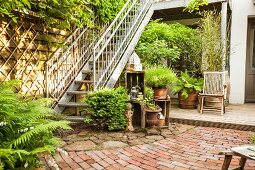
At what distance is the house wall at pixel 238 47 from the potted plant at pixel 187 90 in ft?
4.65

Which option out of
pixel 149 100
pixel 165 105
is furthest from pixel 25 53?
pixel 165 105

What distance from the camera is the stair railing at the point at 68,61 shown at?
537 cm

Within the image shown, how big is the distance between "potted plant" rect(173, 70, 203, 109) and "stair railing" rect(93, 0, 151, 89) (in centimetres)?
164

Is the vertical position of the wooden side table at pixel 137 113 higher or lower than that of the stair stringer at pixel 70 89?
lower

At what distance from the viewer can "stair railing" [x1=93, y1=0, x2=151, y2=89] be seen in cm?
531

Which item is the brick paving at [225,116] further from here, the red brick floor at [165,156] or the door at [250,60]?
the door at [250,60]

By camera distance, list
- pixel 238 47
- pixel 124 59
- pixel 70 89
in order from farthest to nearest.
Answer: pixel 238 47 → pixel 124 59 → pixel 70 89

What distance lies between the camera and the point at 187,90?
6289 mm

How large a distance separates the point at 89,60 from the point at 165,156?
3705 millimetres

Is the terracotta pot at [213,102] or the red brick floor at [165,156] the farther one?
the terracotta pot at [213,102]

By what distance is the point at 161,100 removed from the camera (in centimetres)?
495

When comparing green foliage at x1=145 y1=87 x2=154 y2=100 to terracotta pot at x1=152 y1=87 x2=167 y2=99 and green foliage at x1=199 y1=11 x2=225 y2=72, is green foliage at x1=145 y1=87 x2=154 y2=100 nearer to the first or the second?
terracotta pot at x1=152 y1=87 x2=167 y2=99

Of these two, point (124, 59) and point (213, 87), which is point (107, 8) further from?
point (213, 87)

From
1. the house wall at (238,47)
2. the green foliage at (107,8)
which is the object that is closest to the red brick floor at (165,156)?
the house wall at (238,47)
